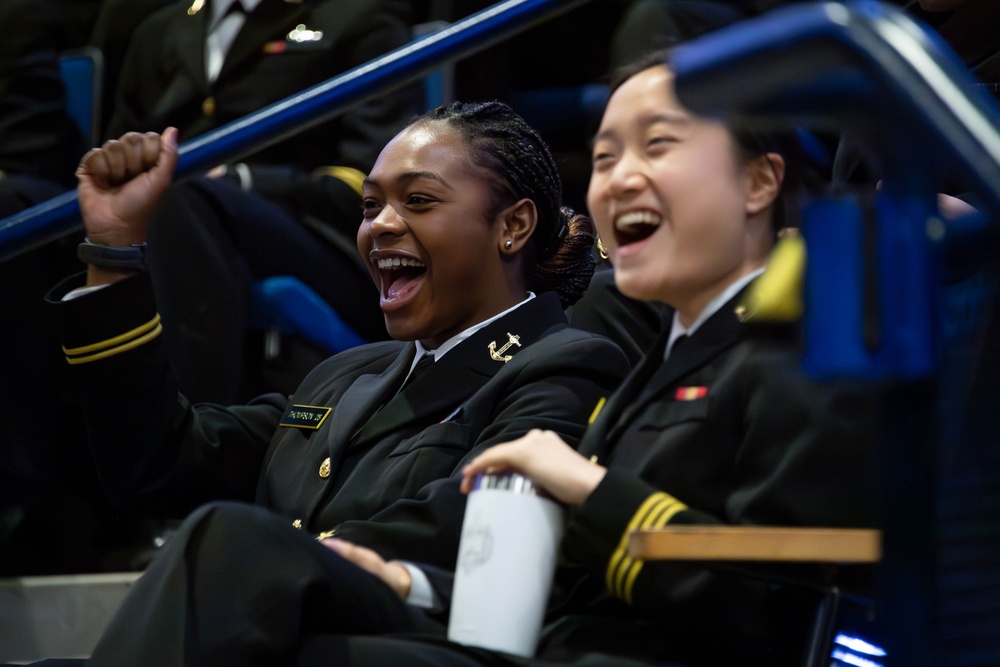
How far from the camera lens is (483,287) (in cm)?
180

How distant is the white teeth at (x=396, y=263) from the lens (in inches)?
70.6

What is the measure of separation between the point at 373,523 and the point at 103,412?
524 mm

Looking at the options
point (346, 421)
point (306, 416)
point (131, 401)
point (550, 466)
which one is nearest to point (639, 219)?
point (550, 466)

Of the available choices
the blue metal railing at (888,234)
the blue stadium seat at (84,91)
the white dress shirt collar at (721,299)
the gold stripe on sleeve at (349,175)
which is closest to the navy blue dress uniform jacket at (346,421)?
the white dress shirt collar at (721,299)

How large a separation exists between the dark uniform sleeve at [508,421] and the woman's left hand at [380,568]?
0.55 ft

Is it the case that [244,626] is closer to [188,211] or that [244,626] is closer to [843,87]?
[843,87]

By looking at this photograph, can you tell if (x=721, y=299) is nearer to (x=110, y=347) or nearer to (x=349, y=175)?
(x=110, y=347)

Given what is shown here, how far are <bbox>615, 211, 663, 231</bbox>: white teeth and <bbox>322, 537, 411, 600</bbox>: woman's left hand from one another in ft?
1.19

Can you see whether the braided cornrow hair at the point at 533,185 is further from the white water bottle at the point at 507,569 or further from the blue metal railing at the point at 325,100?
the white water bottle at the point at 507,569

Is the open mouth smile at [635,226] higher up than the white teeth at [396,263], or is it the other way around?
the open mouth smile at [635,226]

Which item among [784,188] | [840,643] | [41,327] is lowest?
[840,643]

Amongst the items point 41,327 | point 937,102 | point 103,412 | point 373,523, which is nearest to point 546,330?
point 373,523

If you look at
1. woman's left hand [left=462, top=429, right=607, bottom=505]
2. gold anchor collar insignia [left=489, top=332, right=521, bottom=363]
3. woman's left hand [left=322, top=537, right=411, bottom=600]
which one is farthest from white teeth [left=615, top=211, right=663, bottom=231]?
gold anchor collar insignia [left=489, top=332, right=521, bottom=363]

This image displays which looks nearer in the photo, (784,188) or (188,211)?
(784,188)
